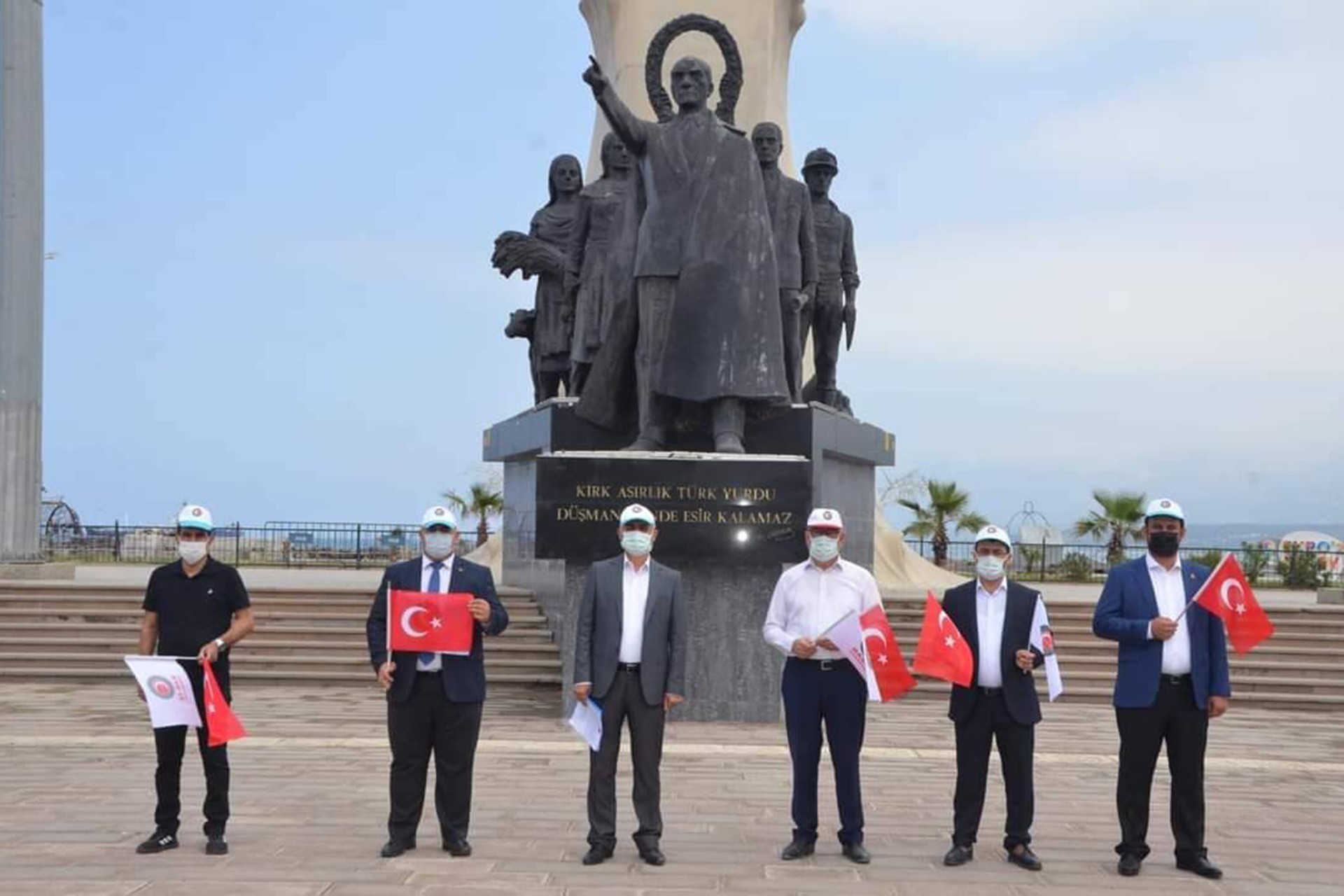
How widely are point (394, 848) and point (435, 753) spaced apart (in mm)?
467

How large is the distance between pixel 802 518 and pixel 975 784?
4.93 meters

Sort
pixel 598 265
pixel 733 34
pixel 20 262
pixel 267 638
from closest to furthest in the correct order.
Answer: pixel 598 265 → pixel 267 638 → pixel 20 262 → pixel 733 34

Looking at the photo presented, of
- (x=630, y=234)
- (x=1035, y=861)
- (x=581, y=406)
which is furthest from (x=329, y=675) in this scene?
(x=1035, y=861)

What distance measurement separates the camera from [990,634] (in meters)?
7.47

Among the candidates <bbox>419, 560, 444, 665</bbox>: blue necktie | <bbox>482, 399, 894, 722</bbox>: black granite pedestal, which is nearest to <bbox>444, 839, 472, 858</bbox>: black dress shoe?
<bbox>419, 560, 444, 665</bbox>: blue necktie

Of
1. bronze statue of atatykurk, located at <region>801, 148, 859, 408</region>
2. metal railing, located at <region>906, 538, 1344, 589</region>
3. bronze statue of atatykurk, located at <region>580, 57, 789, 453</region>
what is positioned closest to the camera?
bronze statue of atatykurk, located at <region>580, 57, 789, 453</region>

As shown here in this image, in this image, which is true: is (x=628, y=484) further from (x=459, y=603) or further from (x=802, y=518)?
(x=459, y=603)

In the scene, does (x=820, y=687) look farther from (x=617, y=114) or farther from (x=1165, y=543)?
(x=617, y=114)

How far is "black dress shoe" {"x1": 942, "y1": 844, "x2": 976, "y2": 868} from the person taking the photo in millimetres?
7289

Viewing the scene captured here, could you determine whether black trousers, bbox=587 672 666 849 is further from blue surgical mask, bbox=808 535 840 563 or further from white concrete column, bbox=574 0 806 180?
white concrete column, bbox=574 0 806 180

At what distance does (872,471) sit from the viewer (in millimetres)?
17203

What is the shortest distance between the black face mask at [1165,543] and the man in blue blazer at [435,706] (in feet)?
10.1

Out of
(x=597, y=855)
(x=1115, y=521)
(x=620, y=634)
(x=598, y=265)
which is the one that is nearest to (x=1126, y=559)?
(x=1115, y=521)

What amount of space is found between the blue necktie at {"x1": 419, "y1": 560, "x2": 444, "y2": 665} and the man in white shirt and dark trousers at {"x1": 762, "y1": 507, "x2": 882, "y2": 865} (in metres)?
1.58
